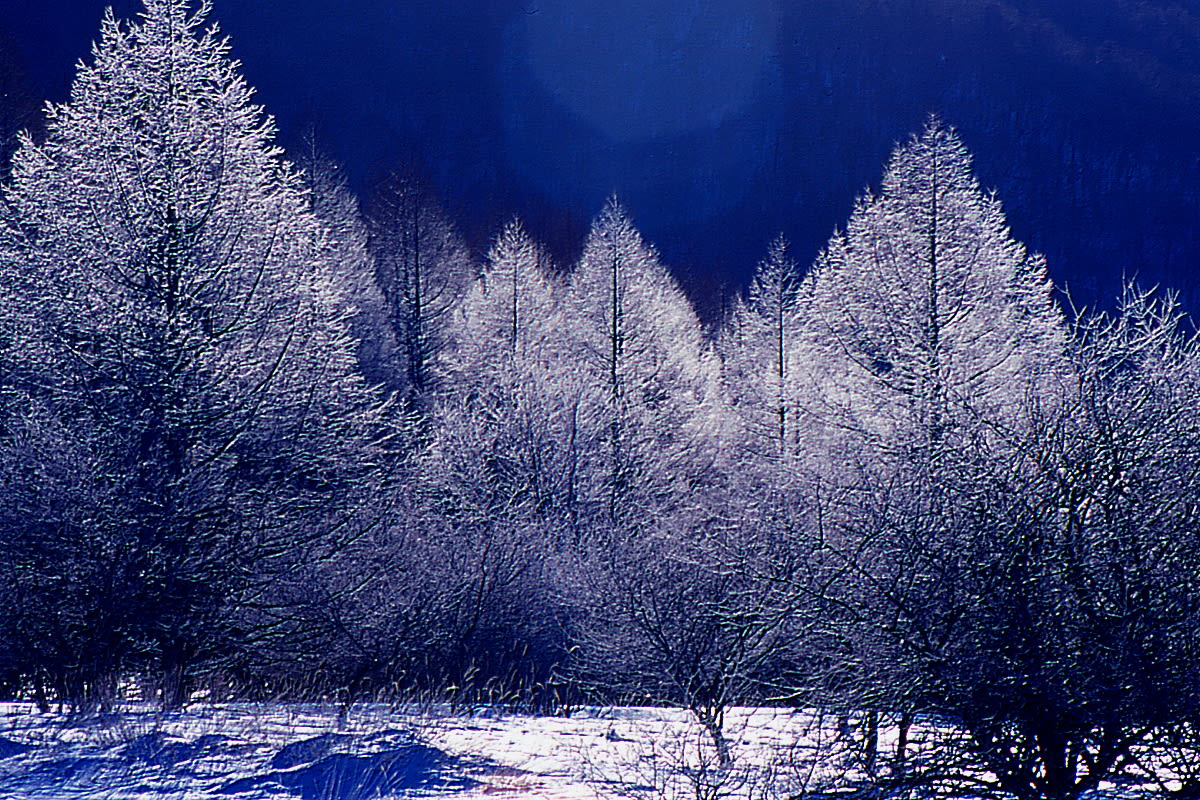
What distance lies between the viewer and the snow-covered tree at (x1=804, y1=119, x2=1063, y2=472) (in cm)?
1299

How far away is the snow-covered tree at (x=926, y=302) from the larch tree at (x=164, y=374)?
6632 mm

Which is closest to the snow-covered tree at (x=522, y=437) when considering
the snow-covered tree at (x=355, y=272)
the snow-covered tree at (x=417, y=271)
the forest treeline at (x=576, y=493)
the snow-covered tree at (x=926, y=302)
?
the forest treeline at (x=576, y=493)

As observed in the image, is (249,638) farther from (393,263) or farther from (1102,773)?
(393,263)

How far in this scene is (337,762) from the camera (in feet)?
19.4

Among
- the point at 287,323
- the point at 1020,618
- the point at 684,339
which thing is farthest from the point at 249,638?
the point at 684,339

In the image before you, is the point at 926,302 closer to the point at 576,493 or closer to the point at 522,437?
the point at 576,493

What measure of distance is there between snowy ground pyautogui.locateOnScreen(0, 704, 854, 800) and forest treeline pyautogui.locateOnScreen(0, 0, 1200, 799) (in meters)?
0.64

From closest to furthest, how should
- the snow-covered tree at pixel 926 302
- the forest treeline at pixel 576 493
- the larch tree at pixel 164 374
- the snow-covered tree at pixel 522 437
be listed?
the forest treeline at pixel 576 493 → the larch tree at pixel 164 374 → the snow-covered tree at pixel 926 302 → the snow-covered tree at pixel 522 437

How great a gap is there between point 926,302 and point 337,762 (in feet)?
32.8

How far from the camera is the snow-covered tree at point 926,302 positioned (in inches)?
512

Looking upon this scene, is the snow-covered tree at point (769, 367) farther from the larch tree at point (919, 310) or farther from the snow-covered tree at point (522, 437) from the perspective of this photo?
the snow-covered tree at point (522, 437)

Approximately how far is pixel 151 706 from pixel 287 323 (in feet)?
13.5

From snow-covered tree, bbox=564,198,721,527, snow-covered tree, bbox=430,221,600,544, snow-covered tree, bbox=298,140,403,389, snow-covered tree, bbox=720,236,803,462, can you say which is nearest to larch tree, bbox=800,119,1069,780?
snow-covered tree, bbox=720,236,803,462

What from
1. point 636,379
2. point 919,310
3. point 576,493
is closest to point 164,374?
point 919,310
